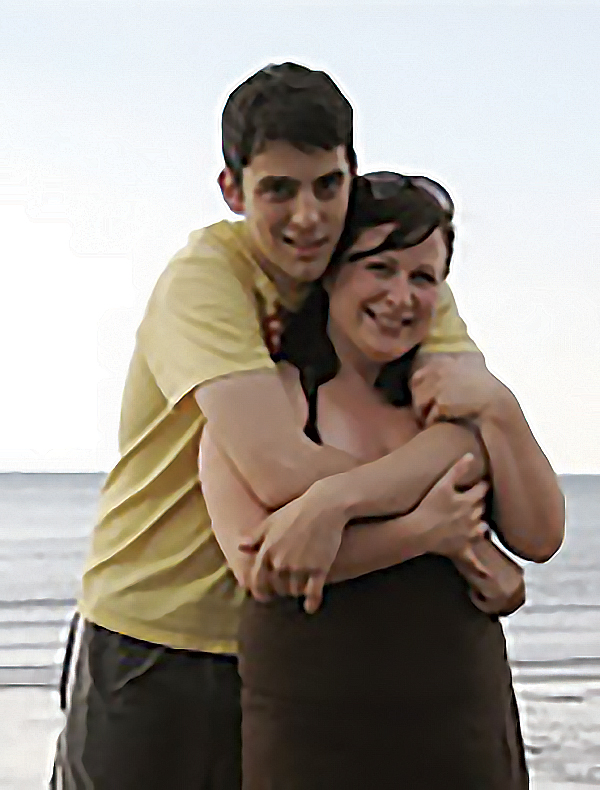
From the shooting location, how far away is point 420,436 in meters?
0.99

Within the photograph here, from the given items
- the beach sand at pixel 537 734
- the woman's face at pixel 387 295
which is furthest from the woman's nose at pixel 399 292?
the beach sand at pixel 537 734

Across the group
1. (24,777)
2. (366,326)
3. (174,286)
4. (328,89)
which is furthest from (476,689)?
(24,777)

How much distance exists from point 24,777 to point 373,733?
222cm

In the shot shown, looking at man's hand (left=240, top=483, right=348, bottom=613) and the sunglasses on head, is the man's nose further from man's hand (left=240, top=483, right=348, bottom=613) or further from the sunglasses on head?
man's hand (left=240, top=483, right=348, bottom=613)

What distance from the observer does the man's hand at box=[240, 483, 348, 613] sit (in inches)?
36.1

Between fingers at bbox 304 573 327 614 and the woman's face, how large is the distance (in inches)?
9.1

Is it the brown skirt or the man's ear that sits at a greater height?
the man's ear

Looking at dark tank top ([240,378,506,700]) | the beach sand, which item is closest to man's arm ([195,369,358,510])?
dark tank top ([240,378,506,700])

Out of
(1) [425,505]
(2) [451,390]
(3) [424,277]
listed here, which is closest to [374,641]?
(1) [425,505]

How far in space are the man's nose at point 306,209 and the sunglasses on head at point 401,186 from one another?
67mm

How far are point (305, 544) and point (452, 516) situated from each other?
142mm

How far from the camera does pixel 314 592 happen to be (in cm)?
93

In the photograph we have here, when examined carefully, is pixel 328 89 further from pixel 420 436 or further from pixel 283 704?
pixel 283 704

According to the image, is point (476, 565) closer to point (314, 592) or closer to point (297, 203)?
point (314, 592)
